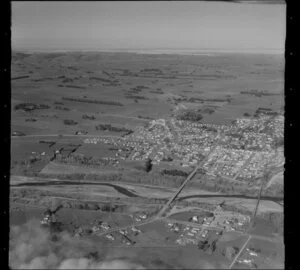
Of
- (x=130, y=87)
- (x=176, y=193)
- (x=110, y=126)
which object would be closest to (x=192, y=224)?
(x=176, y=193)

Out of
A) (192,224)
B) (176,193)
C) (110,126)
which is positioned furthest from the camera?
(110,126)

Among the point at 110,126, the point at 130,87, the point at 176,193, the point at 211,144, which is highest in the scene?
the point at 130,87

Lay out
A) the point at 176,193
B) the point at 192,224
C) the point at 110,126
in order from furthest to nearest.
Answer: the point at 110,126, the point at 176,193, the point at 192,224

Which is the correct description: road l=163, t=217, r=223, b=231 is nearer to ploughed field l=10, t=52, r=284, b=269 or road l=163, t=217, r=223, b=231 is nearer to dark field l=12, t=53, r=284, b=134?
ploughed field l=10, t=52, r=284, b=269

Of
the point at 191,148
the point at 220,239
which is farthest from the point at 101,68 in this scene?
the point at 220,239

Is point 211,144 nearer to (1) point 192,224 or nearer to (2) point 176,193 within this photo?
(2) point 176,193

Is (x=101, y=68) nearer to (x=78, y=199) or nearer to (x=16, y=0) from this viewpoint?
(x=16, y=0)

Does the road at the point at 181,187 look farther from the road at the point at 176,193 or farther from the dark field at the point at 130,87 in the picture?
the dark field at the point at 130,87

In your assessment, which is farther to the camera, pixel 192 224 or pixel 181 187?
pixel 181 187

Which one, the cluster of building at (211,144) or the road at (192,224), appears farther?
the cluster of building at (211,144)

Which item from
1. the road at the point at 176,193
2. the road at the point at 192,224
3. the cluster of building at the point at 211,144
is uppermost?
the cluster of building at the point at 211,144

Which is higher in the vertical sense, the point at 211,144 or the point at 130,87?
the point at 130,87

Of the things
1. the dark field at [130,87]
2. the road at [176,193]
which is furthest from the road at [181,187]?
the dark field at [130,87]
